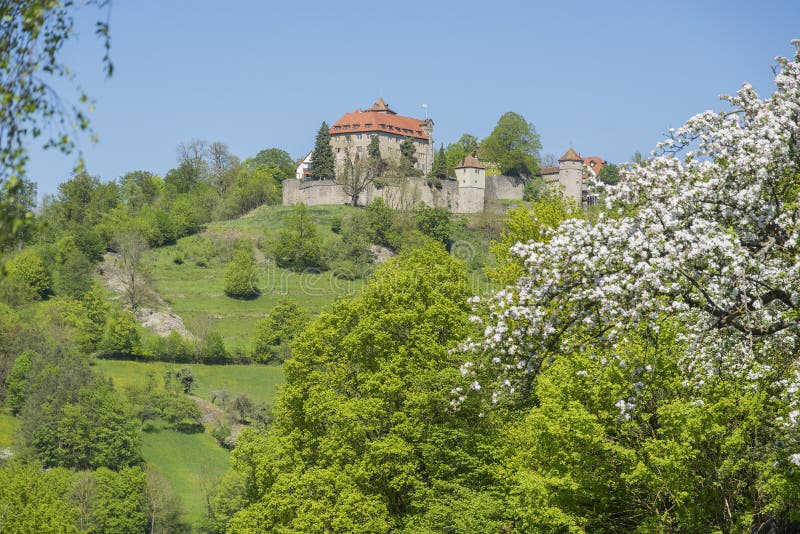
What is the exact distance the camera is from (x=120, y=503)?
230 ft

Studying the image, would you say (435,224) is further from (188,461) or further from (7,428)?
(7,428)

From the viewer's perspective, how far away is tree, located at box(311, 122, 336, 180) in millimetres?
141875

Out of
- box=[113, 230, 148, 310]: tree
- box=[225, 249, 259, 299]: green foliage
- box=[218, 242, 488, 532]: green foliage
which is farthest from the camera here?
box=[225, 249, 259, 299]: green foliage

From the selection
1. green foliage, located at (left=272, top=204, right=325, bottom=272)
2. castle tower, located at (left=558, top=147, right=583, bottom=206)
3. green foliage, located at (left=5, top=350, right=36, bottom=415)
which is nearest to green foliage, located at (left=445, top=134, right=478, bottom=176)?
castle tower, located at (left=558, top=147, right=583, bottom=206)

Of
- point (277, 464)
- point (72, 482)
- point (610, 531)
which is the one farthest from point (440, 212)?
point (610, 531)

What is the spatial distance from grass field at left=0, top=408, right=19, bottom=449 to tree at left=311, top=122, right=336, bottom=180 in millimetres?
64243

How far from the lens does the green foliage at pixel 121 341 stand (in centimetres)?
10256

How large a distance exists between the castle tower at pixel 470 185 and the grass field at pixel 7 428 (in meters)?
71.1

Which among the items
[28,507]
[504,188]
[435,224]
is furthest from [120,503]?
[504,188]

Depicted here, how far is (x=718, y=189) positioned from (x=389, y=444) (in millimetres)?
19094

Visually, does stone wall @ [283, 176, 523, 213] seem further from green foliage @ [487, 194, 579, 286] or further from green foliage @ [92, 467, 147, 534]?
green foliage @ [487, 194, 579, 286]

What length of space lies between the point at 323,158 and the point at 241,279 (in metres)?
31.3

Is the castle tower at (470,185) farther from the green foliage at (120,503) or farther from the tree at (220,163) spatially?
the green foliage at (120,503)

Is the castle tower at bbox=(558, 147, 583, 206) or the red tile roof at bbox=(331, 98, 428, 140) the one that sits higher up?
the red tile roof at bbox=(331, 98, 428, 140)
